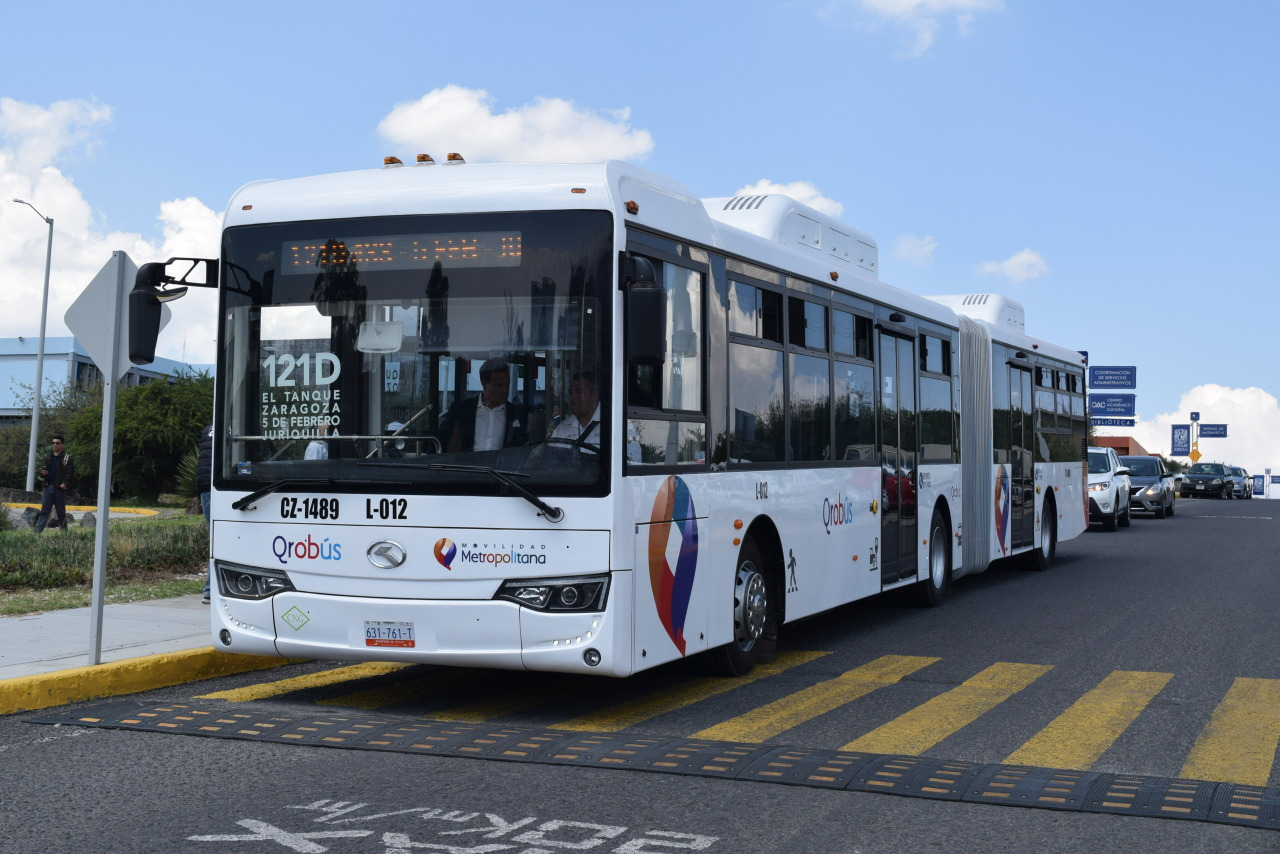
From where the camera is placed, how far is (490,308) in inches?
303

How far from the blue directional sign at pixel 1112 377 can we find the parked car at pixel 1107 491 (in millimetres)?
37143

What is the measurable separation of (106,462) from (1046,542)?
1381 cm

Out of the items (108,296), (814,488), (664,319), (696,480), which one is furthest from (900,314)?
(108,296)

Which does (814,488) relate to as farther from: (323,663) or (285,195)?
(285,195)

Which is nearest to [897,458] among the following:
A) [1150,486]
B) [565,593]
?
[565,593]

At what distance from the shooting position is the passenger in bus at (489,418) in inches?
300

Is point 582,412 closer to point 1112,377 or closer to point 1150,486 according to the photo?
point 1150,486

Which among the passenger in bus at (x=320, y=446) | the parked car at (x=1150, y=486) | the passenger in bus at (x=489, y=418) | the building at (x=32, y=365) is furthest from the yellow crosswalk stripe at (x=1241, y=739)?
the building at (x=32, y=365)

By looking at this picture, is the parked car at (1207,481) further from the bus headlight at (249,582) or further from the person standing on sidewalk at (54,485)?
the bus headlight at (249,582)

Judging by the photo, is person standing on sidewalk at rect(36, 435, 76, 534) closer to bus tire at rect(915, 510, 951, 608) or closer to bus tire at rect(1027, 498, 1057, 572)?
bus tire at rect(915, 510, 951, 608)

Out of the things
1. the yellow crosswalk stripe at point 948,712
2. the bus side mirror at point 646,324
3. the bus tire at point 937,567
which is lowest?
the yellow crosswalk stripe at point 948,712

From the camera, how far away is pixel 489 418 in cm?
765

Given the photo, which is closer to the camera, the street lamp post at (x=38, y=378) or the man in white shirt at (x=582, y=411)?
the man in white shirt at (x=582, y=411)

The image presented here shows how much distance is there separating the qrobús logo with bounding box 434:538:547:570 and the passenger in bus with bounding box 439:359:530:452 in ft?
1.74
